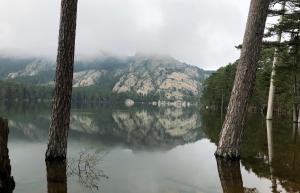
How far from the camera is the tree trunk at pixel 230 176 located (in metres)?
8.84

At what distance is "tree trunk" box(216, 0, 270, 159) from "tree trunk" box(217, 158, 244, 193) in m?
0.52

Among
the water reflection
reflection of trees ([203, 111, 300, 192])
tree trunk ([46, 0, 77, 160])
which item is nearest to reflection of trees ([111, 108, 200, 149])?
the water reflection

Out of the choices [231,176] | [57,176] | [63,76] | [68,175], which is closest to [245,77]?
[231,176]

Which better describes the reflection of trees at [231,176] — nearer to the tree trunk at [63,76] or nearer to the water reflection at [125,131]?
the tree trunk at [63,76]

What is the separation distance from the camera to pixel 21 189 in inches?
334

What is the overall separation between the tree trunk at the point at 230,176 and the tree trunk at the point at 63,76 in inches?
174

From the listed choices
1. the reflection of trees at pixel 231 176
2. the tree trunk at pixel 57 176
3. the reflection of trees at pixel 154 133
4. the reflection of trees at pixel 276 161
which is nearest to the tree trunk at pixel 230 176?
the reflection of trees at pixel 231 176

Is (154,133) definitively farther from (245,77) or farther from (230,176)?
(230,176)

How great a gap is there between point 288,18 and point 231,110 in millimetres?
19655

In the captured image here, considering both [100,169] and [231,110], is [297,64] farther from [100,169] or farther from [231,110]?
[100,169]

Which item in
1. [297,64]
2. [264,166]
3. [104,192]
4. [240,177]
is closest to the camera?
[104,192]

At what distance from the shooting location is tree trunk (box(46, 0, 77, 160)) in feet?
36.1

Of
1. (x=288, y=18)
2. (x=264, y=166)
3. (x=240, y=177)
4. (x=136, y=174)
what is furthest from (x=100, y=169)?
(x=288, y=18)

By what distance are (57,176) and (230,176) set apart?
4.22m
